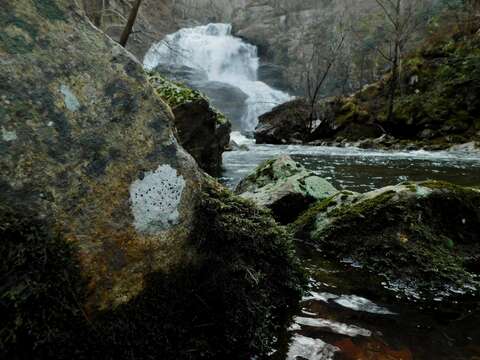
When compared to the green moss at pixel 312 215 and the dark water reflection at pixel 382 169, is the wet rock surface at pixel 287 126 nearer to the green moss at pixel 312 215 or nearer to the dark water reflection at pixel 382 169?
the dark water reflection at pixel 382 169

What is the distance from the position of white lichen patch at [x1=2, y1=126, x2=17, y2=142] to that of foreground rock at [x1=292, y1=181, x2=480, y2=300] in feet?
9.10

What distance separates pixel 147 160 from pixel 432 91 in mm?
21618

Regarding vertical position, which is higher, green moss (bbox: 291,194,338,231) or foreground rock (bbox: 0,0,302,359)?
foreground rock (bbox: 0,0,302,359)

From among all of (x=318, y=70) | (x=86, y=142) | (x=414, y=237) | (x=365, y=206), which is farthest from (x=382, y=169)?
(x=318, y=70)

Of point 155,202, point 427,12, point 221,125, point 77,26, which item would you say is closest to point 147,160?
point 155,202

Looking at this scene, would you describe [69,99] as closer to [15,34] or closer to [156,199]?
[15,34]

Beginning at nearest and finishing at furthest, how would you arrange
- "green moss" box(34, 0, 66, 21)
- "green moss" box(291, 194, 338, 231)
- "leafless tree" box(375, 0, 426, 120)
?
1. "green moss" box(34, 0, 66, 21)
2. "green moss" box(291, 194, 338, 231)
3. "leafless tree" box(375, 0, 426, 120)

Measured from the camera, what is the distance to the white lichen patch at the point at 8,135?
164 centimetres

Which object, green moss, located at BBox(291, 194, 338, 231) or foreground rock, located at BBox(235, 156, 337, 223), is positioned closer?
green moss, located at BBox(291, 194, 338, 231)

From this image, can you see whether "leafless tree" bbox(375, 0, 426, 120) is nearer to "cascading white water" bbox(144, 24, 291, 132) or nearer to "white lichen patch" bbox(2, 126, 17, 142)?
"cascading white water" bbox(144, 24, 291, 132)

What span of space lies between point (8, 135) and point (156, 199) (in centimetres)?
70

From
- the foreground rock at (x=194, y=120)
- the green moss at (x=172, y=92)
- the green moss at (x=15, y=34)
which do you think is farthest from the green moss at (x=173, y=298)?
the green moss at (x=172, y=92)

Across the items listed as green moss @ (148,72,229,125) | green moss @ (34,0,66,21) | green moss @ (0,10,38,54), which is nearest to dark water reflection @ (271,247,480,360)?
green moss @ (0,10,38,54)

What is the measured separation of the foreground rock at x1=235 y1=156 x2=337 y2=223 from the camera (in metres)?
4.69
